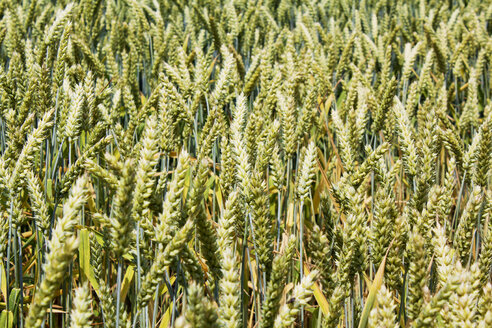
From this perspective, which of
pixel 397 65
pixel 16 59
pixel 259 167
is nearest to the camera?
pixel 259 167

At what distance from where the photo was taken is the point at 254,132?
4.38 feet

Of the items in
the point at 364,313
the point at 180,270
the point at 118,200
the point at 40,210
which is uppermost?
the point at 118,200

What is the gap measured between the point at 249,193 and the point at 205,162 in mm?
163

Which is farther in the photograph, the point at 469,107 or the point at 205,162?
the point at 469,107

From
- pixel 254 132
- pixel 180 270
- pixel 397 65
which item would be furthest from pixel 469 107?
pixel 180 270

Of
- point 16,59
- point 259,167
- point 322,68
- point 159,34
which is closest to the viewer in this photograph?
point 259,167

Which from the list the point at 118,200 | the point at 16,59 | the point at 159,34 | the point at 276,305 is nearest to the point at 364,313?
the point at 276,305

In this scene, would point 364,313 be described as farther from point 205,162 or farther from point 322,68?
point 322,68

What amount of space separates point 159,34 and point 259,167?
1.73 m

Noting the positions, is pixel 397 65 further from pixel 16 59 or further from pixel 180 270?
pixel 180 270

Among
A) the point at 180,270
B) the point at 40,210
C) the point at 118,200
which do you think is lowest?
the point at 180,270

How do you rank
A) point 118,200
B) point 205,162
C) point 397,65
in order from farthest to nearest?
point 397,65 → point 205,162 → point 118,200

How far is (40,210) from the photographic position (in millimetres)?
1129

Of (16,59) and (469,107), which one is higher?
(16,59)
